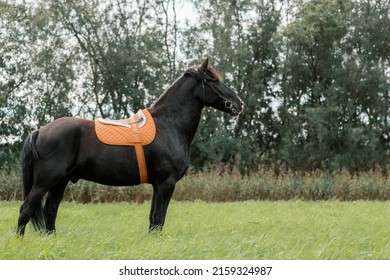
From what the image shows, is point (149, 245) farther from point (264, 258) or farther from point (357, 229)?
point (357, 229)

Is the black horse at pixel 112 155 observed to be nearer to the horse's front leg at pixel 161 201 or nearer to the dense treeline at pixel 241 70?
the horse's front leg at pixel 161 201

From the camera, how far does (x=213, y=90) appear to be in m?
7.12

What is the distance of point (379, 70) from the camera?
26844mm

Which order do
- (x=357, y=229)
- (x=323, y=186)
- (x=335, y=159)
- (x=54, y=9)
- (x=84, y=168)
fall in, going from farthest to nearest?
Answer: 1. (x=54, y=9)
2. (x=335, y=159)
3. (x=323, y=186)
4. (x=357, y=229)
5. (x=84, y=168)

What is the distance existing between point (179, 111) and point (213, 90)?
526 mm

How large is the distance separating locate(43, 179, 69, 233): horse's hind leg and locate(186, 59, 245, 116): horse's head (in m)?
2.13

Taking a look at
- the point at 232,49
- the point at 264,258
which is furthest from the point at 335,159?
the point at 264,258

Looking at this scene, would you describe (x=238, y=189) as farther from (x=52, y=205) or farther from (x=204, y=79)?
(x=52, y=205)

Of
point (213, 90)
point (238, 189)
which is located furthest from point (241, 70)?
point (213, 90)

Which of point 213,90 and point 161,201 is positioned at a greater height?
point 213,90

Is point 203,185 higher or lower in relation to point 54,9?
lower

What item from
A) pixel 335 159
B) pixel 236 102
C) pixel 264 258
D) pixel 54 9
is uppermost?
pixel 54 9

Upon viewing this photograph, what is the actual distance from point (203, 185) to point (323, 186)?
4.23 meters

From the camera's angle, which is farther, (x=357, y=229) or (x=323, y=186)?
(x=323, y=186)
